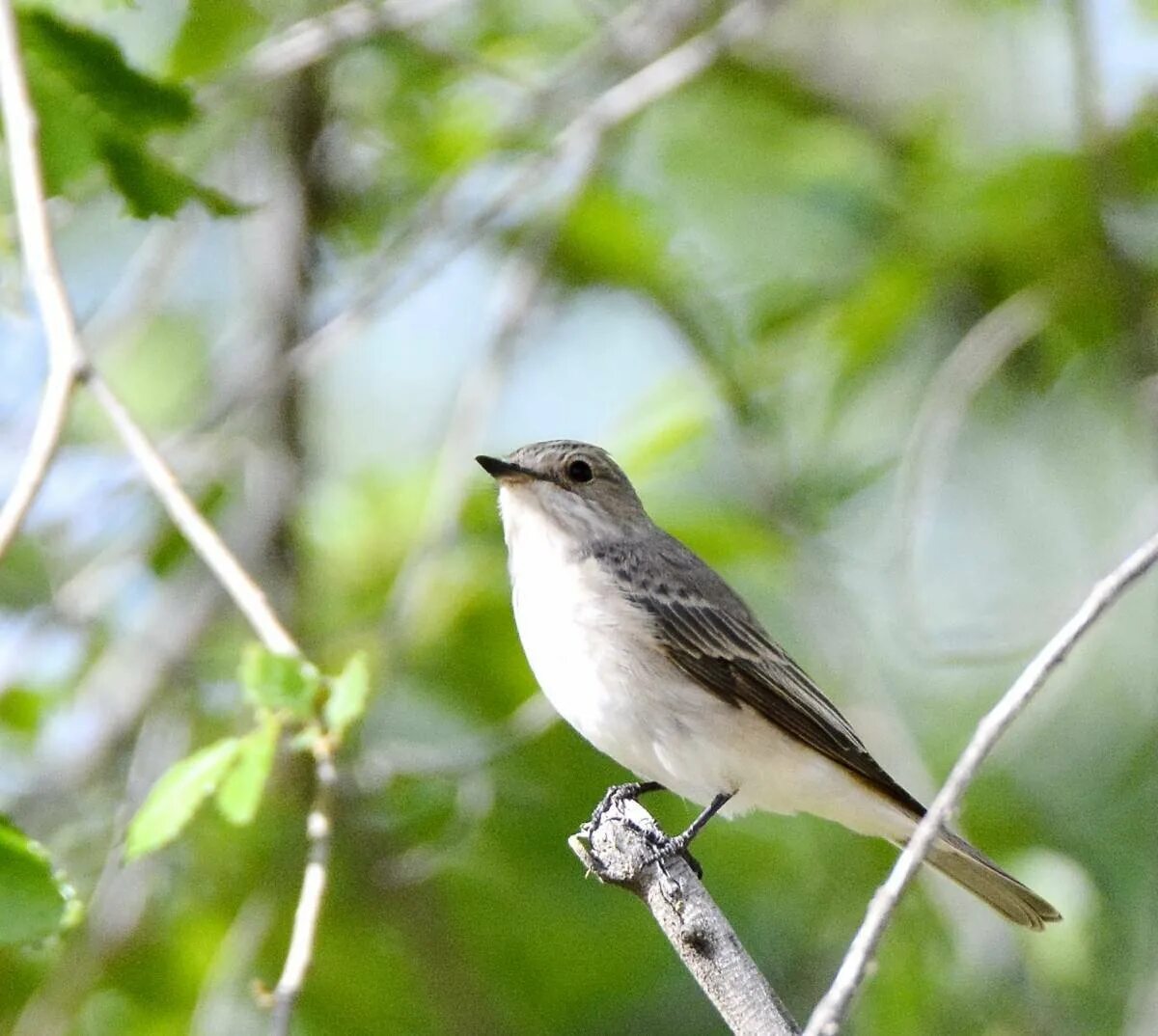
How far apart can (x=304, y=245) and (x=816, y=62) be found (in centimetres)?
269

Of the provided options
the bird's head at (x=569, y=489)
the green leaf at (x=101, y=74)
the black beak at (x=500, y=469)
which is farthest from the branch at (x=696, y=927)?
the green leaf at (x=101, y=74)

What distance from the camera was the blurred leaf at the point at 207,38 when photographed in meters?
5.92

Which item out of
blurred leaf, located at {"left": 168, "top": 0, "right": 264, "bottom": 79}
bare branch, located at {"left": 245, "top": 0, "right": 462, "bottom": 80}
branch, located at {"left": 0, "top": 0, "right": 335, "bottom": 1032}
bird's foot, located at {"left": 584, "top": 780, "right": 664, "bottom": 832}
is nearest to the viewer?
branch, located at {"left": 0, "top": 0, "right": 335, "bottom": 1032}

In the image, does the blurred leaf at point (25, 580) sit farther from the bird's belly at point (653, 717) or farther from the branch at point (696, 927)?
the branch at point (696, 927)

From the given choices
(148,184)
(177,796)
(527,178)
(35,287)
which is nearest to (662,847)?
(177,796)

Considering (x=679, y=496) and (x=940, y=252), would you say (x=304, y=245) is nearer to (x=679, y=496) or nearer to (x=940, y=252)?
(x=679, y=496)

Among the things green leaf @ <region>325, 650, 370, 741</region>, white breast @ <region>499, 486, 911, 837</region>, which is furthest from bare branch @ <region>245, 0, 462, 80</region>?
green leaf @ <region>325, 650, 370, 741</region>

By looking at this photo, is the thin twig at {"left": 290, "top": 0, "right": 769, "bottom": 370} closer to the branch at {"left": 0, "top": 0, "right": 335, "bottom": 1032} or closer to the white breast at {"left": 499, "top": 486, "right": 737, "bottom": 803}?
the white breast at {"left": 499, "top": 486, "right": 737, "bottom": 803}

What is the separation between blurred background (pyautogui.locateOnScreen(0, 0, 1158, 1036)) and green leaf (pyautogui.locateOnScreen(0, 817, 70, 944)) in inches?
83.2

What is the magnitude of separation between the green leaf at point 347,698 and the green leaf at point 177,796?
0.20 meters

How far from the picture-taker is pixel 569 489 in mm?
5523

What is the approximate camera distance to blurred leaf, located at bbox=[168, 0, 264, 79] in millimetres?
5918

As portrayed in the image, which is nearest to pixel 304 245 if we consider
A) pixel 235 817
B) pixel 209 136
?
pixel 209 136

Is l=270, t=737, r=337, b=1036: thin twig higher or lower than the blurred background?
higher
